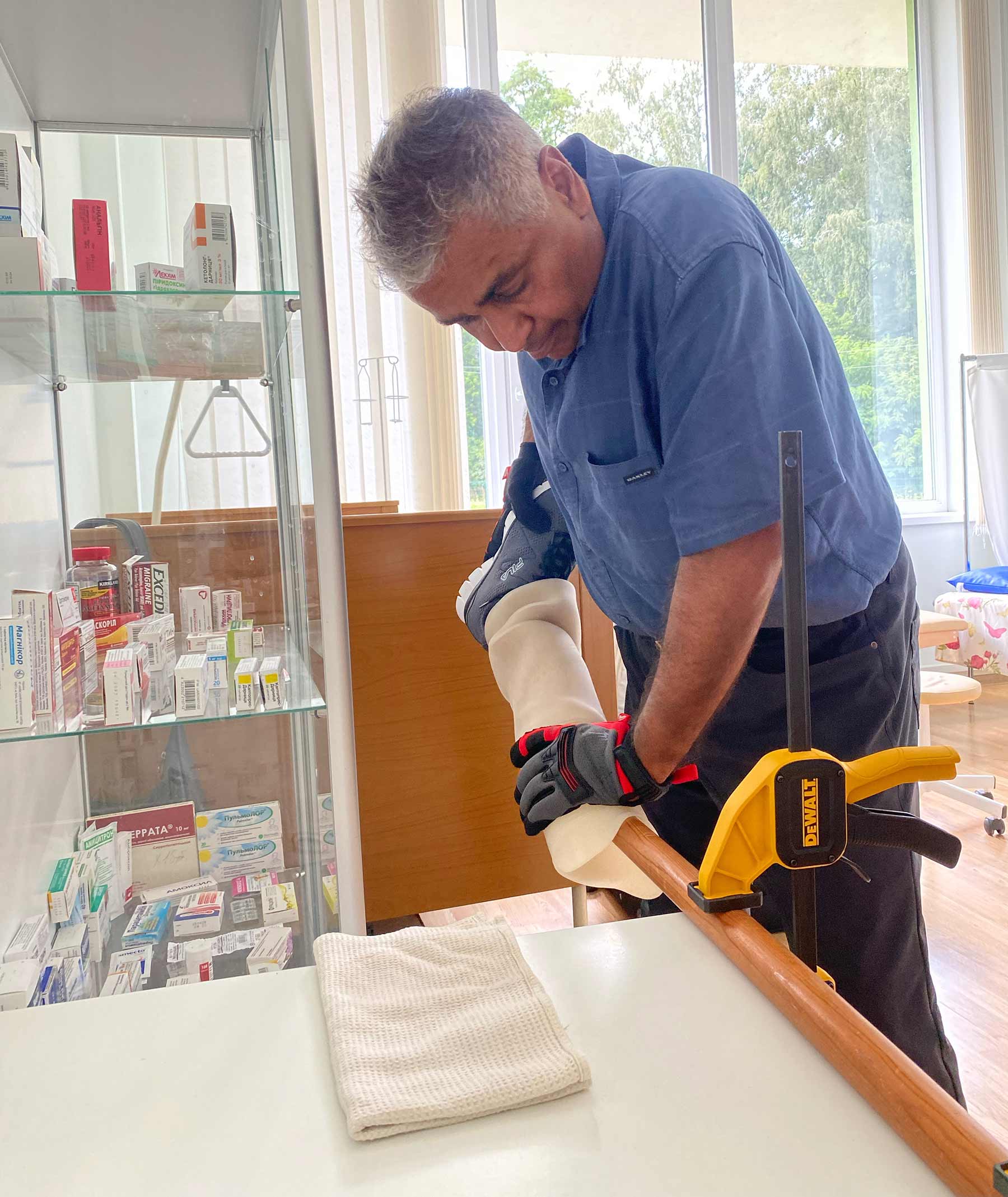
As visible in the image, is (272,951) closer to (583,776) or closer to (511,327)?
(583,776)

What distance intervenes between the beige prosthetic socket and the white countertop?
0.74 feet

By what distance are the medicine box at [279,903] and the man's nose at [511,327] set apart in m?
0.76

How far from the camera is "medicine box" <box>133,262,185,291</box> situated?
110 cm

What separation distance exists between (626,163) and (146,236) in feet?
2.08

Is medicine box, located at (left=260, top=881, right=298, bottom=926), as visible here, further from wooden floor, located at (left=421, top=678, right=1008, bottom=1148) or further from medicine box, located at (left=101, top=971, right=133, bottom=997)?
wooden floor, located at (left=421, top=678, right=1008, bottom=1148)

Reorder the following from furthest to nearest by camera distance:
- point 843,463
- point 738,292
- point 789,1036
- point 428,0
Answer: point 428,0
point 843,463
point 738,292
point 789,1036

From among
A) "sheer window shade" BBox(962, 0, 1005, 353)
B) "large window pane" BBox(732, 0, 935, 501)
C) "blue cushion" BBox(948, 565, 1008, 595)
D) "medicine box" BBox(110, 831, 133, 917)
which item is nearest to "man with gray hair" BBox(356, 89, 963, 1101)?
"medicine box" BBox(110, 831, 133, 917)

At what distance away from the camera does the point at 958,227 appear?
503 centimetres

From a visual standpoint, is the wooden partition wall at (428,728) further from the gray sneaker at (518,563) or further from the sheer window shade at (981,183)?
the sheer window shade at (981,183)

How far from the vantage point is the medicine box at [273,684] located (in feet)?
3.84

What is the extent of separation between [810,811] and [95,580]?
3.49 feet

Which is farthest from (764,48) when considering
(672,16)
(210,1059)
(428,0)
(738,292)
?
(210,1059)

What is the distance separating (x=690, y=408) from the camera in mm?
966

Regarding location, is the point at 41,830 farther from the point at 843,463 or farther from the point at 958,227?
the point at 958,227
